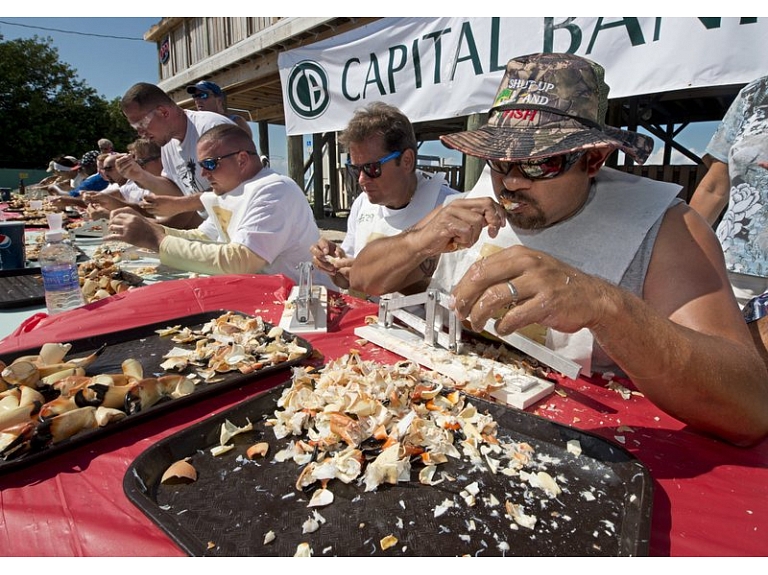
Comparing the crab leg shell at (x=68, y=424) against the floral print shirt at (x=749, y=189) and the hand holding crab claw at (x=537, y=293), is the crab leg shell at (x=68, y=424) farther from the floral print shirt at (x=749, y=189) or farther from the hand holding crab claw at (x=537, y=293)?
Answer: the floral print shirt at (x=749, y=189)

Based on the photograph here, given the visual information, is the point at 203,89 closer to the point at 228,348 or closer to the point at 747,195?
the point at 228,348

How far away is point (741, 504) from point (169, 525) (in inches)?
39.3

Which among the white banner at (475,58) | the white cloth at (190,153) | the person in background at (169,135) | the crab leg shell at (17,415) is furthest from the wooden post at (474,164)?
the crab leg shell at (17,415)

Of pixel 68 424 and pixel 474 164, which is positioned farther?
pixel 474 164

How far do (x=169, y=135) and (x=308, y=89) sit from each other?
191 cm

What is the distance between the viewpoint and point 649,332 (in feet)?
3.16

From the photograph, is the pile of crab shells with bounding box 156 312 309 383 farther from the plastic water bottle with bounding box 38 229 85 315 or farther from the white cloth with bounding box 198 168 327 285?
the white cloth with bounding box 198 168 327 285

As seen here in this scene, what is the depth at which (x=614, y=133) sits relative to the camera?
4.09 feet

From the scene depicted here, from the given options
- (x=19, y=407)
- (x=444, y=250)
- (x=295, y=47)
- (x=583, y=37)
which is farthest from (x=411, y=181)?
(x=295, y=47)

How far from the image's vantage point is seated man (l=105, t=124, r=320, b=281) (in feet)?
8.24

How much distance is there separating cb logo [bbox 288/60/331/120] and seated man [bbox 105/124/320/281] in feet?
7.96

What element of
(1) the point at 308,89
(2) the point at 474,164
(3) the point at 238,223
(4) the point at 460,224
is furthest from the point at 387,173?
(1) the point at 308,89

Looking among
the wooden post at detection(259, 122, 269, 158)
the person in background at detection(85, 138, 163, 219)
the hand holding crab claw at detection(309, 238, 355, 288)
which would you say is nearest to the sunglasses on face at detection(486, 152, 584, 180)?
the hand holding crab claw at detection(309, 238, 355, 288)

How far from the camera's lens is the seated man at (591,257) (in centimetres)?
94
